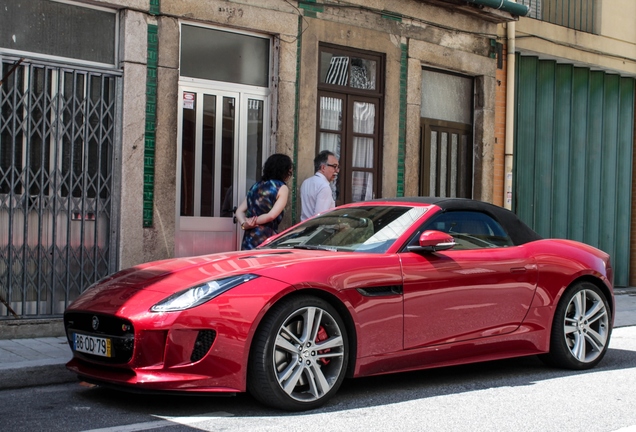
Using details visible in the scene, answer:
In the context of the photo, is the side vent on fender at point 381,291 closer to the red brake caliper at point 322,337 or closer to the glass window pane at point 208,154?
the red brake caliper at point 322,337

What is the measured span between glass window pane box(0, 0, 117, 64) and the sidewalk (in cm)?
295

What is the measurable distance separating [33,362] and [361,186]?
243 inches

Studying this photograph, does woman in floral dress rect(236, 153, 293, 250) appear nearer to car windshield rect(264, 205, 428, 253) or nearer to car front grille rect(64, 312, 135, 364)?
car windshield rect(264, 205, 428, 253)

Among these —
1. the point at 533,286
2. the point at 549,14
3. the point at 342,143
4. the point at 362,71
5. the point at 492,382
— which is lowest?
the point at 492,382

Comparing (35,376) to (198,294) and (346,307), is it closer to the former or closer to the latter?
(198,294)

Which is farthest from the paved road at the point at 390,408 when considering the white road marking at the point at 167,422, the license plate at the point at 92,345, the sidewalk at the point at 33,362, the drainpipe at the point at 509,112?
the drainpipe at the point at 509,112

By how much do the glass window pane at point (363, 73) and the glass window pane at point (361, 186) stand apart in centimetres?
115

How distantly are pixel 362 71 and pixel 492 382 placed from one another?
6.15 m

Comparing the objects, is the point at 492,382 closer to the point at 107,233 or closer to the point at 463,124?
the point at 107,233

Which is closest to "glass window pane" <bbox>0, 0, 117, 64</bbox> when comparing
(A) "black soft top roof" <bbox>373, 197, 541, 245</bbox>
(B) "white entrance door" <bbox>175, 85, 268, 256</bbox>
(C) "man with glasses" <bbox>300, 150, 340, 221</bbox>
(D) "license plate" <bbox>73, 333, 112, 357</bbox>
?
(B) "white entrance door" <bbox>175, 85, 268, 256</bbox>

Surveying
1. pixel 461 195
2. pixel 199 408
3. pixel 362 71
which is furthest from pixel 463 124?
pixel 199 408

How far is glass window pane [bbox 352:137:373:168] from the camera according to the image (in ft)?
40.2

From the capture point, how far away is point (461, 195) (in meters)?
13.9

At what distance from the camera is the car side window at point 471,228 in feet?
23.1
